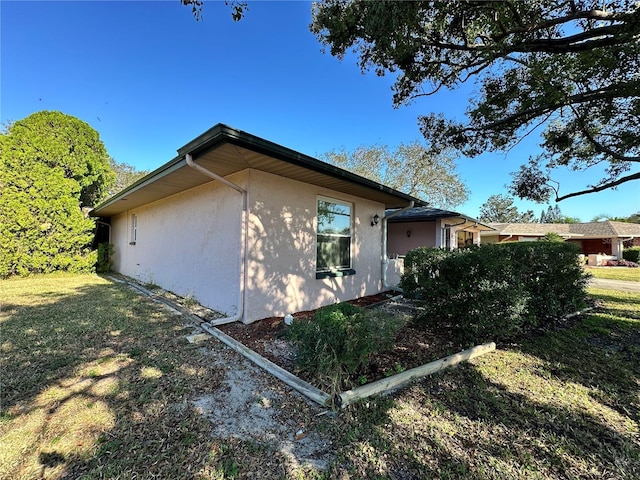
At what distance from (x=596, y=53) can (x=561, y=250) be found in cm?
340

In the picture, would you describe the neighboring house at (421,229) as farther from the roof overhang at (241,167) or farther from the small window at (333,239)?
the small window at (333,239)

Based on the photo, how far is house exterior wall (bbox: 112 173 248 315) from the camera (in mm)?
5258

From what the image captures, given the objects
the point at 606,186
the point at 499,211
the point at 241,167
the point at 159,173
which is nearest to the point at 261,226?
the point at 241,167

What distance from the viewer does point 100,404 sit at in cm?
253

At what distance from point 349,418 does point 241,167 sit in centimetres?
407

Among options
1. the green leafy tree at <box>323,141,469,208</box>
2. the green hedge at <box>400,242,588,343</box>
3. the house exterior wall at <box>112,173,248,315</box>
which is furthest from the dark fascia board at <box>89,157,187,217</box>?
the green leafy tree at <box>323,141,469,208</box>

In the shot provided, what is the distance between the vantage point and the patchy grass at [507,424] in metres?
1.95

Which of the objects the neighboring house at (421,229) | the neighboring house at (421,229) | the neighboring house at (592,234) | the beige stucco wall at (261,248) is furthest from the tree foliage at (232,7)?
the neighboring house at (592,234)

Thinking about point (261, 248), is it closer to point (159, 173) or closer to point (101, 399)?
point (159, 173)

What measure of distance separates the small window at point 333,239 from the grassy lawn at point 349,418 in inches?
130

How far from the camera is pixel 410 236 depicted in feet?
46.4

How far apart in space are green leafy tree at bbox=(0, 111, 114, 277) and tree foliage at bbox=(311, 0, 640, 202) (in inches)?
441

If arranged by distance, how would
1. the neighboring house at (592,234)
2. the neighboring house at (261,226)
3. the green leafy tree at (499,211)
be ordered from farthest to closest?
the green leafy tree at (499,211)
the neighboring house at (592,234)
the neighboring house at (261,226)

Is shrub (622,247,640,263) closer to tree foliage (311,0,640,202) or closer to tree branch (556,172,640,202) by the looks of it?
tree branch (556,172,640,202)
